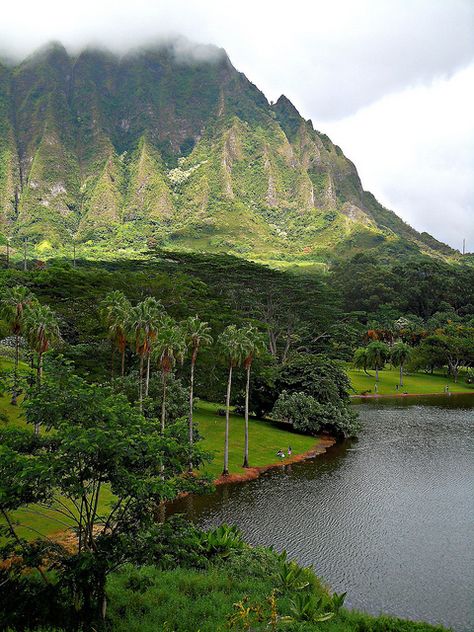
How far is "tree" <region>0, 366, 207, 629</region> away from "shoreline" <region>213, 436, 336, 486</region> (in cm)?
2581

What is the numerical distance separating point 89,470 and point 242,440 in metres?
41.9

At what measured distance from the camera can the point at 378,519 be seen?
37375 mm

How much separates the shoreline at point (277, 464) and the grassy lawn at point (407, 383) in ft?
142

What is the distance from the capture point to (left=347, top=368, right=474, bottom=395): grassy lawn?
353 feet

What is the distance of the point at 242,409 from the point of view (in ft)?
231

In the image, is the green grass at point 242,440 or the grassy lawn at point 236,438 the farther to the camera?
the green grass at point 242,440

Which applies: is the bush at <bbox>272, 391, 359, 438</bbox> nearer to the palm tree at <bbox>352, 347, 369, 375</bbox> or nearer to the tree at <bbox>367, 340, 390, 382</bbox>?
the tree at <bbox>367, 340, 390, 382</bbox>

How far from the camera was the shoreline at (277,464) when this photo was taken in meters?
45.8

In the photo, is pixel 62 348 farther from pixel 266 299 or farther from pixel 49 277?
pixel 266 299

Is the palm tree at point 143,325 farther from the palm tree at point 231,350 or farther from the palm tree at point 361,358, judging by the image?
the palm tree at point 361,358

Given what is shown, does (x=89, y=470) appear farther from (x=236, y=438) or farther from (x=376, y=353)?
Answer: (x=376, y=353)

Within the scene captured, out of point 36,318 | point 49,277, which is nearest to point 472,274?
point 49,277

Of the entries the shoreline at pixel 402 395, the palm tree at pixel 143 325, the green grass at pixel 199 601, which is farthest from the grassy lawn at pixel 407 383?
the green grass at pixel 199 601

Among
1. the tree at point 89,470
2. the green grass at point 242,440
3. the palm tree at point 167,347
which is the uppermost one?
the palm tree at point 167,347
